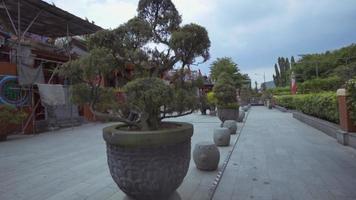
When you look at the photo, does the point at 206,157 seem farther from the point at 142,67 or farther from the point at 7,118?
the point at 7,118

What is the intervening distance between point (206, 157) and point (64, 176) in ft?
8.38

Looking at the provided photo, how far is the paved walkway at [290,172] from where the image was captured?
409 centimetres

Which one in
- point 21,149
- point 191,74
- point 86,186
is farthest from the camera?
point 21,149

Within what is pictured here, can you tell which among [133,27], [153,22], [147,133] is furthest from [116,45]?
[147,133]

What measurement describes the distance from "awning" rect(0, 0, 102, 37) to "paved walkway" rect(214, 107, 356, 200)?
8.26 m

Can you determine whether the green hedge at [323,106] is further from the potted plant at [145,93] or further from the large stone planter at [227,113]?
the potted plant at [145,93]

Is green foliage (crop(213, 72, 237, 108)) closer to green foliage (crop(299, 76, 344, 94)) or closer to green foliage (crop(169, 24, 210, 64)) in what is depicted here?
green foliage (crop(169, 24, 210, 64))

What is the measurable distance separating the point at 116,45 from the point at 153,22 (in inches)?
26.5

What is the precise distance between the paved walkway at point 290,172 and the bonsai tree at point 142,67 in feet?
5.10

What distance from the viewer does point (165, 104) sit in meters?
3.31

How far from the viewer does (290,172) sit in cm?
516

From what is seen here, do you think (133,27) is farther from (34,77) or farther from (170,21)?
(34,77)

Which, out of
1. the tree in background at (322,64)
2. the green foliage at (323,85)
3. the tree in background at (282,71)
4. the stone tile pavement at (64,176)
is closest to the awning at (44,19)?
the stone tile pavement at (64,176)

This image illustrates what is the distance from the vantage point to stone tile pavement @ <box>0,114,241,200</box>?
Result: 4.25 metres
